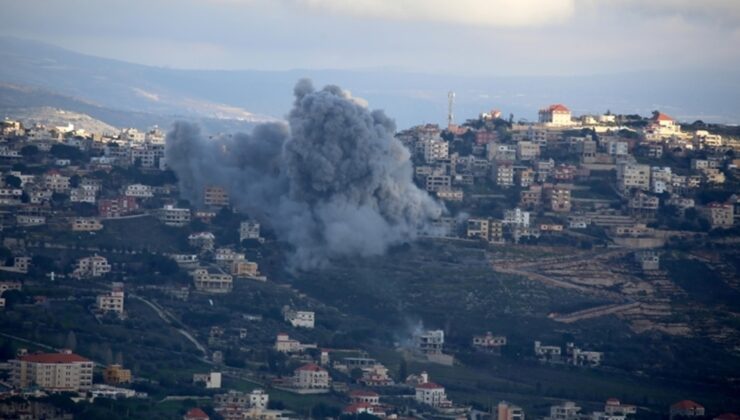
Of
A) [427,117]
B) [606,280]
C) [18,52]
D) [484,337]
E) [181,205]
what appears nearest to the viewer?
[484,337]

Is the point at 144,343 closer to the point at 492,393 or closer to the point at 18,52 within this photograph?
the point at 492,393

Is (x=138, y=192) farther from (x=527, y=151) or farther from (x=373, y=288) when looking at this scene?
(x=527, y=151)

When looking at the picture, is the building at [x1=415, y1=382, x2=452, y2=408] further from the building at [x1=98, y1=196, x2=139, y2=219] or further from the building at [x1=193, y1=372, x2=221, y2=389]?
the building at [x1=98, y1=196, x2=139, y2=219]

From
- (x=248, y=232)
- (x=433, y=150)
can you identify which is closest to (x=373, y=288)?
(x=248, y=232)

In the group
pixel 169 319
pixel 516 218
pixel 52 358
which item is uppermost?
pixel 516 218

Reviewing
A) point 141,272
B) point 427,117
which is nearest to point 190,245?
point 141,272

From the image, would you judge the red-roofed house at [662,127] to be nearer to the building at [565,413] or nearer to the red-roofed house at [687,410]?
the red-roofed house at [687,410]
